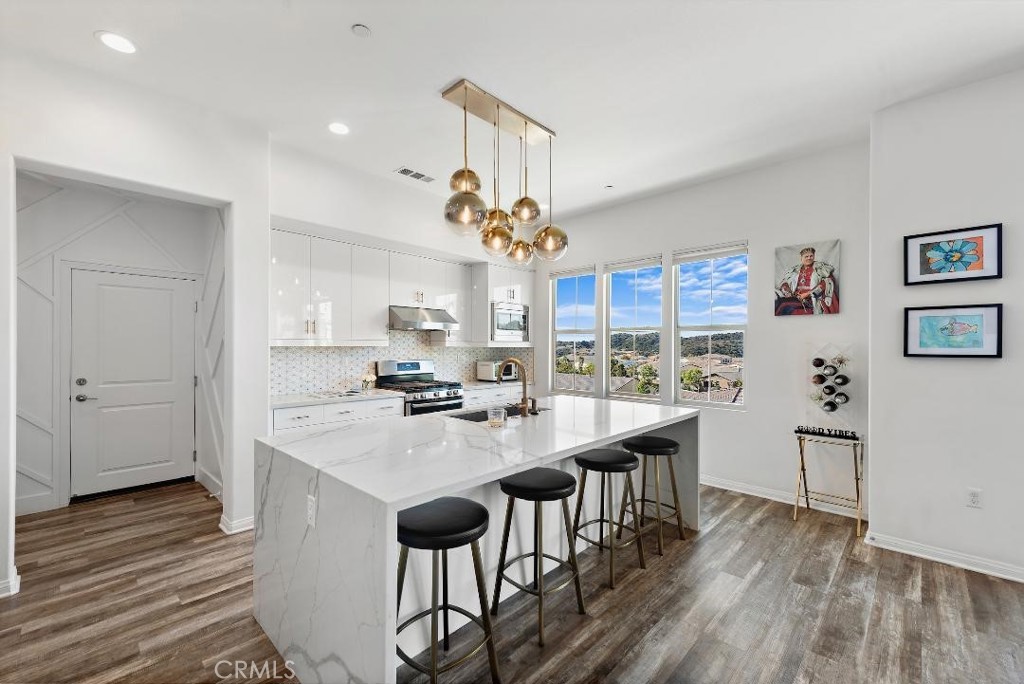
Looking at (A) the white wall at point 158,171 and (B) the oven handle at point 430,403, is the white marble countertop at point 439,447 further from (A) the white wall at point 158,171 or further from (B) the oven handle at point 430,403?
(B) the oven handle at point 430,403

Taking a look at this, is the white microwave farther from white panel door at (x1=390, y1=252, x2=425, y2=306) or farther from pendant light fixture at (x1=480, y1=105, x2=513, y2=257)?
pendant light fixture at (x1=480, y1=105, x2=513, y2=257)

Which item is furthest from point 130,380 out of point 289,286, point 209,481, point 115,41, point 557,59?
point 557,59

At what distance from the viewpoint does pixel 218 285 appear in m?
3.72

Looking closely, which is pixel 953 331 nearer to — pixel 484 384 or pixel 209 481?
pixel 484 384

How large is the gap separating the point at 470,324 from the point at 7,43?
13.4 feet

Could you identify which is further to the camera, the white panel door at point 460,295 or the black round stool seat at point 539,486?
the white panel door at point 460,295

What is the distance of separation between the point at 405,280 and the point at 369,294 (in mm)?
479

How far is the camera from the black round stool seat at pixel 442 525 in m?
1.60

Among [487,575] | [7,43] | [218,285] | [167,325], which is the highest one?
[7,43]

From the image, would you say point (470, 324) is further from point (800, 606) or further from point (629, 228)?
point (800, 606)

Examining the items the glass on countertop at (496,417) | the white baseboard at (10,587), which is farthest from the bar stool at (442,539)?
the white baseboard at (10,587)

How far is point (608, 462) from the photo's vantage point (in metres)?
2.61

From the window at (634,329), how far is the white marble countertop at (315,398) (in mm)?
2503

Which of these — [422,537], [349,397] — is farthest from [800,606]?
[349,397]
